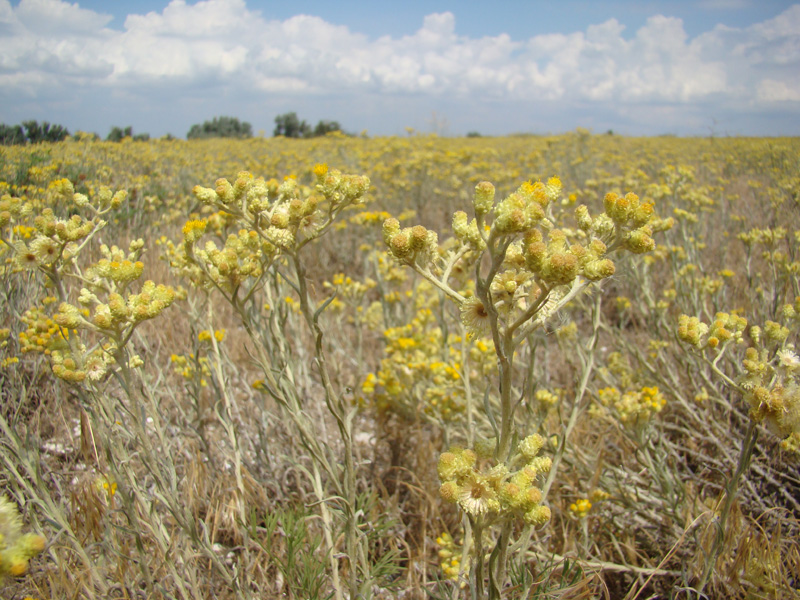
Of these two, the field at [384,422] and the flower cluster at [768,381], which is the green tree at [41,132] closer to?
the field at [384,422]

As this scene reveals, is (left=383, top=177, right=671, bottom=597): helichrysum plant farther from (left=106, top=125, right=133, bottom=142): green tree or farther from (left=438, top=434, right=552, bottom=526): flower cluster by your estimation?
(left=106, top=125, right=133, bottom=142): green tree

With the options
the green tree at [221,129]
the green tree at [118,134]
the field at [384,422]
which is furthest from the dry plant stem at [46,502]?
the green tree at [221,129]

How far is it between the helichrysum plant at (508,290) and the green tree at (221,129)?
17.3m

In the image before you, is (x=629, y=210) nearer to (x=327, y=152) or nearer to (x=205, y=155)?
(x=205, y=155)

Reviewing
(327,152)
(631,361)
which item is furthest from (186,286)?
(327,152)

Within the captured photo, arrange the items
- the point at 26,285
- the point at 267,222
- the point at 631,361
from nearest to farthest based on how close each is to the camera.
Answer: the point at 267,222 → the point at 26,285 → the point at 631,361

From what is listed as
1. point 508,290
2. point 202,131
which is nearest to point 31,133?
point 508,290

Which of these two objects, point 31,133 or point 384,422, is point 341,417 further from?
point 31,133

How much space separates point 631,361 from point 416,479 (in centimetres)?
227

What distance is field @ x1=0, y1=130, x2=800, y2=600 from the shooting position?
3.42 feet

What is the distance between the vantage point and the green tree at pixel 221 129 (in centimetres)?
1665

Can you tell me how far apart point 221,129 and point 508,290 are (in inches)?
767

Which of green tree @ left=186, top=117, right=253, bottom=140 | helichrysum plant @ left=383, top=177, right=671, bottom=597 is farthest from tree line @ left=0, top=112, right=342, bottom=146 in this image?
helichrysum plant @ left=383, top=177, right=671, bottom=597

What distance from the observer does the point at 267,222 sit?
1.49 meters
